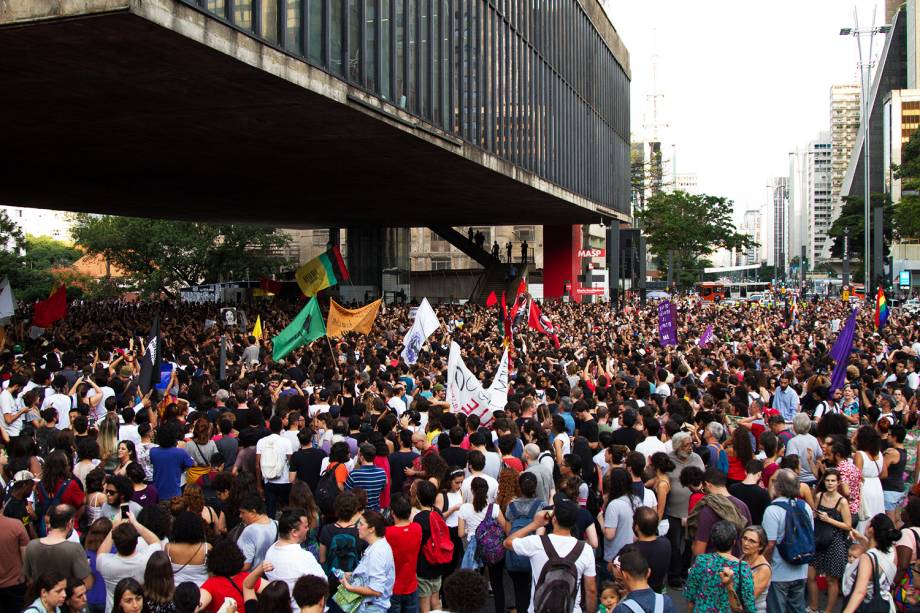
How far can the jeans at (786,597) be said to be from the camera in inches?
264

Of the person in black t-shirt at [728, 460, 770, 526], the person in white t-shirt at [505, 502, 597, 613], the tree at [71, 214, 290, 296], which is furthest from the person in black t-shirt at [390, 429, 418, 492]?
the tree at [71, 214, 290, 296]

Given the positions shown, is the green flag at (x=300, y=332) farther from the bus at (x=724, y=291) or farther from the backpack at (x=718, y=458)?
the bus at (x=724, y=291)

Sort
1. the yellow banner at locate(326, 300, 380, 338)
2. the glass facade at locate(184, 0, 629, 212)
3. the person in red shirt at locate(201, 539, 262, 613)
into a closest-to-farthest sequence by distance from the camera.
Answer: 1. the person in red shirt at locate(201, 539, 262, 613)
2. the yellow banner at locate(326, 300, 380, 338)
3. the glass facade at locate(184, 0, 629, 212)

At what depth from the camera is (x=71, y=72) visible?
50.6ft

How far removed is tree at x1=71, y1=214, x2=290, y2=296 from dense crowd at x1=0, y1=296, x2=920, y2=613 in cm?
4597

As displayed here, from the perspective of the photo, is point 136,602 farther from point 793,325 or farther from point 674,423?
point 793,325

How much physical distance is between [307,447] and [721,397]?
5.37 meters

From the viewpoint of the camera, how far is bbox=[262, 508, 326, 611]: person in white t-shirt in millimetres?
5543

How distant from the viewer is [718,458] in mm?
8508

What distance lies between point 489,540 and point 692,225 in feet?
239

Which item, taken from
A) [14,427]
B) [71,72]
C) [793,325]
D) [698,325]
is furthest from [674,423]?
[793,325]

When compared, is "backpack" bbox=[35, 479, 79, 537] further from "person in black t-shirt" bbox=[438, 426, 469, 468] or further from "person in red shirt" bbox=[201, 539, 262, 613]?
"person in black t-shirt" bbox=[438, 426, 469, 468]

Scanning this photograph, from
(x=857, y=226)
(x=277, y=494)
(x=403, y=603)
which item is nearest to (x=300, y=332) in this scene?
(x=277, y=494)

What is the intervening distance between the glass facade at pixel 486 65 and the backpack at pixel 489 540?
10.2 metres
